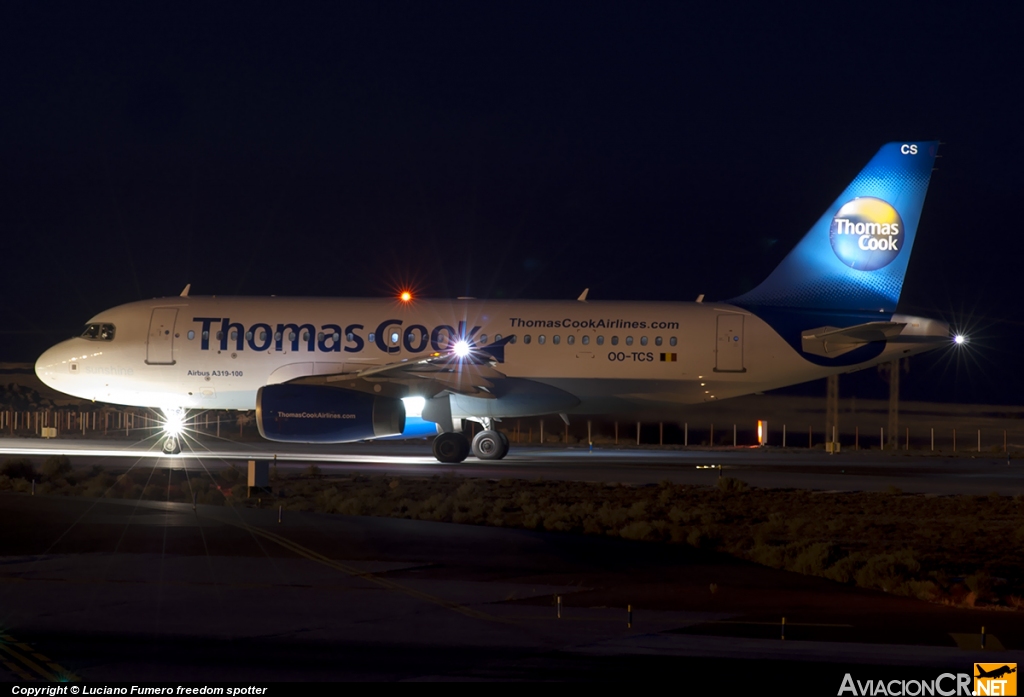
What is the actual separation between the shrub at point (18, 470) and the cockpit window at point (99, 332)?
8.19 metres

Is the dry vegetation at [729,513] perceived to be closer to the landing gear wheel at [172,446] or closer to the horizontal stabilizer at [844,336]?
the landing gear wheel at [172,446]

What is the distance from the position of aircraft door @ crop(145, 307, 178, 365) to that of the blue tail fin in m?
15.9

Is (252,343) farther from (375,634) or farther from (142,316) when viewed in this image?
(375,634)

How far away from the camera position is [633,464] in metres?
31.6

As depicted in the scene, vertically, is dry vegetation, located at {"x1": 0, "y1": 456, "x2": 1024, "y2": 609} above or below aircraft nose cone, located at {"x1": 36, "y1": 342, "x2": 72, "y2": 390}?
below

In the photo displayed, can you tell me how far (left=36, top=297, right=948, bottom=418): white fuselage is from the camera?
31.5m

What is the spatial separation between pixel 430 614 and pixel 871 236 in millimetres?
23957

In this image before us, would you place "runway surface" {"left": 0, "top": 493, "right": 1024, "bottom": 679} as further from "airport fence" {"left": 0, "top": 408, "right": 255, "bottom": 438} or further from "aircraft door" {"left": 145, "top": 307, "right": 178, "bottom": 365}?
"airport fence" {"left": 0, "top": 408, "right": 255, "bottom": 438}

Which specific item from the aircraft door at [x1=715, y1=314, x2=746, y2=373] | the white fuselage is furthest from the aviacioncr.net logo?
the aircraft door at [x1=715, y1=314, x2=746, y2=373]

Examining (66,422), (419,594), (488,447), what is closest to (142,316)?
(488,447)

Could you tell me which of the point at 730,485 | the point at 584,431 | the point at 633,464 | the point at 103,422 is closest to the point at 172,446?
the point at 633,464

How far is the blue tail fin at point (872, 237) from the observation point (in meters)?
32.0

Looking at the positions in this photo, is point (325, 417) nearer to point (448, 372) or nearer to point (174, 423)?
point (448, 372)

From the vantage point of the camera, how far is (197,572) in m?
13.0
